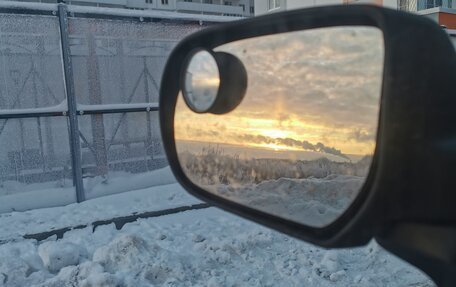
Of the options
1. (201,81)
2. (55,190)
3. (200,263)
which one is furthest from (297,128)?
(55,190)

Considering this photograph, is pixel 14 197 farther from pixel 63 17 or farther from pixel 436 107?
pixel 436 107

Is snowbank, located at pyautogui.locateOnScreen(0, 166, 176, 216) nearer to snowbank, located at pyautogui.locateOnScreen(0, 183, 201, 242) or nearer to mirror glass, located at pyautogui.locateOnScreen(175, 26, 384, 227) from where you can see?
snowbank, located at pyautogui.locateOnScreen(0, 183, 201, 242)

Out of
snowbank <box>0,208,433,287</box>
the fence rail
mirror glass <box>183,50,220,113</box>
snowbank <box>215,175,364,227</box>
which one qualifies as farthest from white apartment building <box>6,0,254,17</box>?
snowbank <box>215,175,364,227</box>

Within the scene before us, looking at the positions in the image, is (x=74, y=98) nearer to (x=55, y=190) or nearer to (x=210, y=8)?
(x=55, y=190)

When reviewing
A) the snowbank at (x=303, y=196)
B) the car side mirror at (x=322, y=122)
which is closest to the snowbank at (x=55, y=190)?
the car side mirror at (x=322, y=122)

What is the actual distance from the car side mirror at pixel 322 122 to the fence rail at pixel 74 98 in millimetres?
4801

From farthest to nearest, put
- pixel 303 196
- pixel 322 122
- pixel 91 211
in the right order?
pixel 91 211 → pixel 303 196 → pixel 322 122

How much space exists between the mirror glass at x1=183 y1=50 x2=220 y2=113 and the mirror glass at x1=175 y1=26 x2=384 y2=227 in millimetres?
77

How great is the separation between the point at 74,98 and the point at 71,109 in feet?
0.51

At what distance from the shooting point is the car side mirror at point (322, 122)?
2.72ft

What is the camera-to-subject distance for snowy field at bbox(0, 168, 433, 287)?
12.1ft

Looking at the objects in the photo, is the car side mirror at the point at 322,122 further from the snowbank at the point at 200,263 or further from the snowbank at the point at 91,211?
the snowbank at the point at 91,211

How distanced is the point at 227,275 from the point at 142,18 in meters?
4.13

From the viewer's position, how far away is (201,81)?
151 cm
